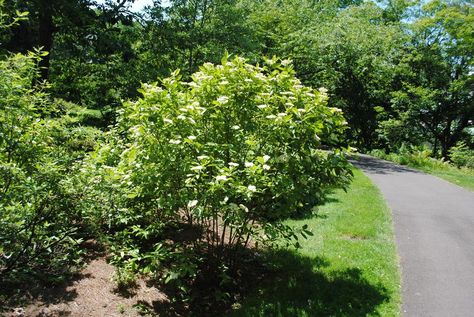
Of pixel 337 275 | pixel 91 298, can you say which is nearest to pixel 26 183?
pixel 91 298

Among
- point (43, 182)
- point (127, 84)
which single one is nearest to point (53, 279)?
point (43, 182)

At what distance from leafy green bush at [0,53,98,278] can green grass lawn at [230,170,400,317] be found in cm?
253

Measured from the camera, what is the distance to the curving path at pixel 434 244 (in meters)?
5.36

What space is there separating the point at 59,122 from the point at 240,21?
11.6 metres

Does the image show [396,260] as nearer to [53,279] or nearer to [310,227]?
[310,227]

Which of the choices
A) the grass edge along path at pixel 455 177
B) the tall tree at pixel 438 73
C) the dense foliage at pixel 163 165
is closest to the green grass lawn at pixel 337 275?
the dense foliage at pixel 163 165

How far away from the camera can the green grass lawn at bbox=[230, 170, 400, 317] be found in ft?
16.8

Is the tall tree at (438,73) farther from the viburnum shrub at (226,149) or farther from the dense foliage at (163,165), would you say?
the viburnum shrub at (226,149)

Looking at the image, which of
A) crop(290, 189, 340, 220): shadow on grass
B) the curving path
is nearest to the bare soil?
the curving path

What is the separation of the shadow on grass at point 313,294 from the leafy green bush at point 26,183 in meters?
2.53

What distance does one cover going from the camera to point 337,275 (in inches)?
239

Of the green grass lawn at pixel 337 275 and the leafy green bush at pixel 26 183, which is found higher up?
the leafy green bush at pixel 26 183

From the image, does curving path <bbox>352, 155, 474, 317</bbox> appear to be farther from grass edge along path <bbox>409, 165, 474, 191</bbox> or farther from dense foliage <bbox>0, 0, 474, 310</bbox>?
dense foliage <bbox>0, 0, 474, 310</bbox>

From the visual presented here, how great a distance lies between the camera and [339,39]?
65.5 feet
